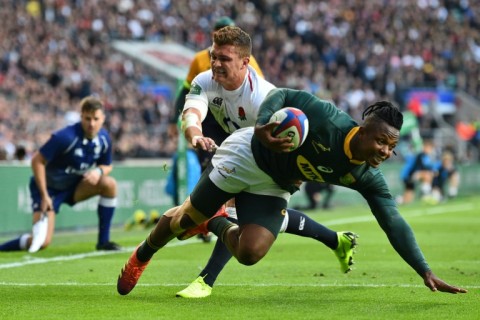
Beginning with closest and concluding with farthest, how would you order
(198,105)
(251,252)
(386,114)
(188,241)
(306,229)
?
(386,114), (251,252), (198,105), (306,229), (188,241)

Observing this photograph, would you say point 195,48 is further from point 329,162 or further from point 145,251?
point 329,162

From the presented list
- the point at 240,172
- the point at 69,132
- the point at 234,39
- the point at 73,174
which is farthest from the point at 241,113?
the point at 73,174

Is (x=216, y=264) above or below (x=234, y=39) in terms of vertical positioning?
below

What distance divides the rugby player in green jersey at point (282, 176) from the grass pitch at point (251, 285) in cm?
40

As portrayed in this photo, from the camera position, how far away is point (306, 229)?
340 inches

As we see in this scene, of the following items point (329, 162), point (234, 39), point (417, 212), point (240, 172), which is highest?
point (234, 39)

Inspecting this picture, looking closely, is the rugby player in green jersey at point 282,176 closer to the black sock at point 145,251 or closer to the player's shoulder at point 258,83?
the black sock at point 145,251

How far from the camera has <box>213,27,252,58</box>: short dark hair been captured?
7730mm

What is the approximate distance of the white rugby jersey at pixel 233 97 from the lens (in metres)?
8.16

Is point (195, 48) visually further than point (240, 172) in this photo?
Yes

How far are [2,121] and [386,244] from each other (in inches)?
543

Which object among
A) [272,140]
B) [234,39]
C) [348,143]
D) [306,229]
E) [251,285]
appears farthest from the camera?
[251,285]

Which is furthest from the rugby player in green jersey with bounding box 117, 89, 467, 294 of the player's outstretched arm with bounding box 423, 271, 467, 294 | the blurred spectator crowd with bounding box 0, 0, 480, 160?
the blurred spectator crowd with bounding box 0, 0, 480, 160

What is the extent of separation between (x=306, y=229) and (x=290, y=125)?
6.77 ft
